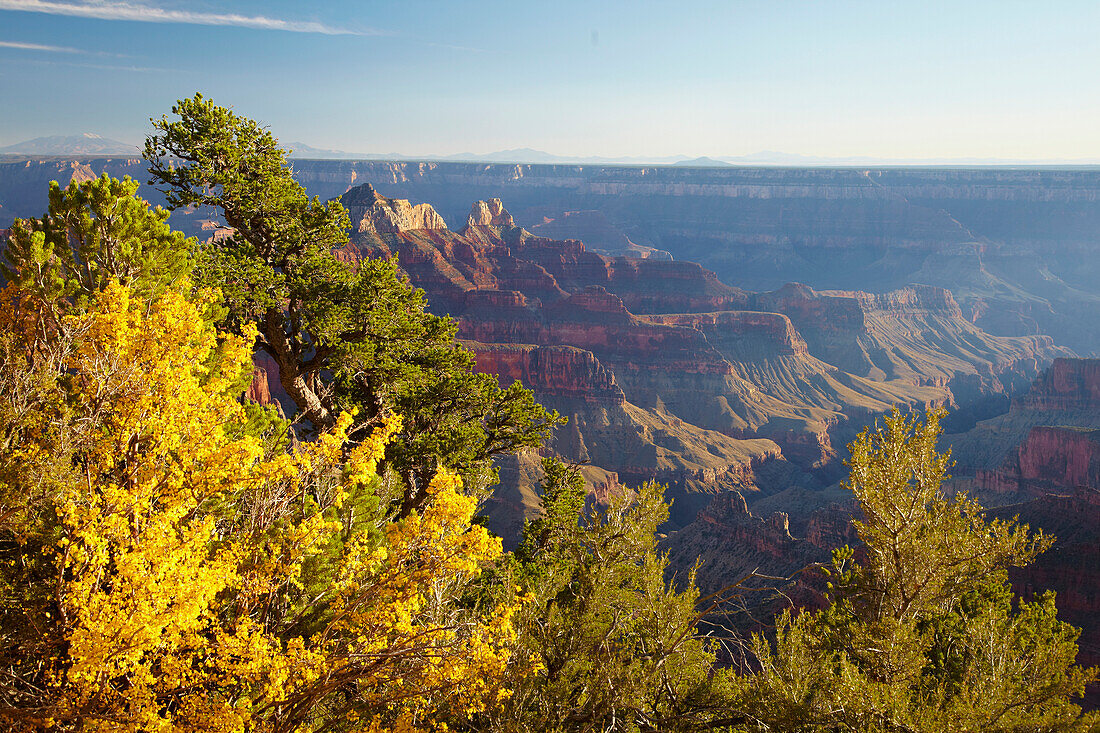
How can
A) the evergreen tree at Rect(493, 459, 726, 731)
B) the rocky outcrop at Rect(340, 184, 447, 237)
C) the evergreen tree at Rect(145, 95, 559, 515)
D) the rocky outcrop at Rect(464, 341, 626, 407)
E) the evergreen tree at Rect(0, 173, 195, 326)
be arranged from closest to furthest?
the evergreen tree at Rect(493, 459, 726, 731) → the evergreen tree at Rect(0, 173, 195, 326) → the evergreen tree at Rect(145, 95, 559, 515) → the rocky outcrop at Rect(464, 341, 626, 407) → the rocky outcrop at Rect(340, 184, 447, 237)

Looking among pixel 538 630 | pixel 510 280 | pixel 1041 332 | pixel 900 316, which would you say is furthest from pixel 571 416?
pixel 1041 332

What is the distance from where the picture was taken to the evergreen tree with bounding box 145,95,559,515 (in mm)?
20734

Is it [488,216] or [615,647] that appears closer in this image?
[615,647]

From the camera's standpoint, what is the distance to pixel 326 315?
21016 mm

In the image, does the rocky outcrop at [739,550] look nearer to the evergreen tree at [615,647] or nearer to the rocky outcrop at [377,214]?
the evergreen tree at [615,647]

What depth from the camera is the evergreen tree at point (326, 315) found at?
68.0ft

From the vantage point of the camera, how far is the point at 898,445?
1210cm

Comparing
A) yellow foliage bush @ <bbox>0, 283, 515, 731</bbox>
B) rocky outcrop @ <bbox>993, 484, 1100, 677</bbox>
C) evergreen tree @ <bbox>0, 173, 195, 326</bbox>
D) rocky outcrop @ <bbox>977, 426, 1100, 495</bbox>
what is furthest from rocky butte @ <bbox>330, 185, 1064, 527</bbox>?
yellow foliage bush @ <bbox>0, 283, 515, 731</bbox>

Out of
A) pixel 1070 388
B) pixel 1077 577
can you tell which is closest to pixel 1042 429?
pixel 1070 388

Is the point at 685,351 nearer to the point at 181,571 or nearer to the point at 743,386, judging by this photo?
the point at 743,386

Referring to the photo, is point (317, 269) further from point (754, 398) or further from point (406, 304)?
point (754, 398)

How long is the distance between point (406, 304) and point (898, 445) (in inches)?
691

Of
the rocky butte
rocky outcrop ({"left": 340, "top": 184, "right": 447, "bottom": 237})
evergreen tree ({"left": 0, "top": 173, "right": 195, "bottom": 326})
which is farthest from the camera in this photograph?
rocky outcrop ({"left": 340, "top": 184, "right": 447, "bottom": 237})

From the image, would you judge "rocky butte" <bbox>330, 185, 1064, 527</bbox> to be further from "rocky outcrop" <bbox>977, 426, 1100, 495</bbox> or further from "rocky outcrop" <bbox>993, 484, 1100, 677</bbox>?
"rocky outcrop" <bbox>993, 484, 1100, 677</bbox>
